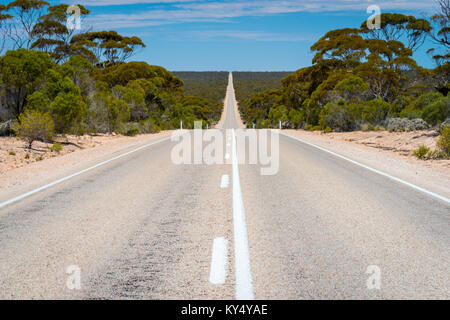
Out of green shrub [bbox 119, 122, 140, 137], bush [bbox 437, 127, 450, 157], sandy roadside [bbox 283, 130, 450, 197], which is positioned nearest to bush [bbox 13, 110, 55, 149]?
sandy roadside [bbox 283, 130, 450, 197]

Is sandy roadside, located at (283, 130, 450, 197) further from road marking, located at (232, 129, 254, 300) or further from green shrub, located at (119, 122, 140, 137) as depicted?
green shrub, located at (119, 122, 140, 137)

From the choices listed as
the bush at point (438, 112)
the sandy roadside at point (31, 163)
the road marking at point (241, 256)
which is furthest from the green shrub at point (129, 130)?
the road marking at point (241, 256)

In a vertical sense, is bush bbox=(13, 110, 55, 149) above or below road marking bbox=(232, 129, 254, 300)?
above

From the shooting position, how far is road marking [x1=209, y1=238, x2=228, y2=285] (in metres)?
3.97

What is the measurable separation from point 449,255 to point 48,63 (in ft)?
67.0

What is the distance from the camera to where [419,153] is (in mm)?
14719

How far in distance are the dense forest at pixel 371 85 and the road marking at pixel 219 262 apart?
1962 cm

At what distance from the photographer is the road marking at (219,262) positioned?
13.0ft

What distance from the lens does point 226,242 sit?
508 centimetres

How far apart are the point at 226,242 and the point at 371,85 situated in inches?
1426

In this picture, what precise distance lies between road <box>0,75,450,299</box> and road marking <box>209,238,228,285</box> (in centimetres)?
1

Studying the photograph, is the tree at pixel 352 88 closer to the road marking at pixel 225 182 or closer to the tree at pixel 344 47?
the tree at pixel 344 47

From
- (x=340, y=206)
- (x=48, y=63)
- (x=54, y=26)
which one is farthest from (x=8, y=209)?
(x=54, y=26)
